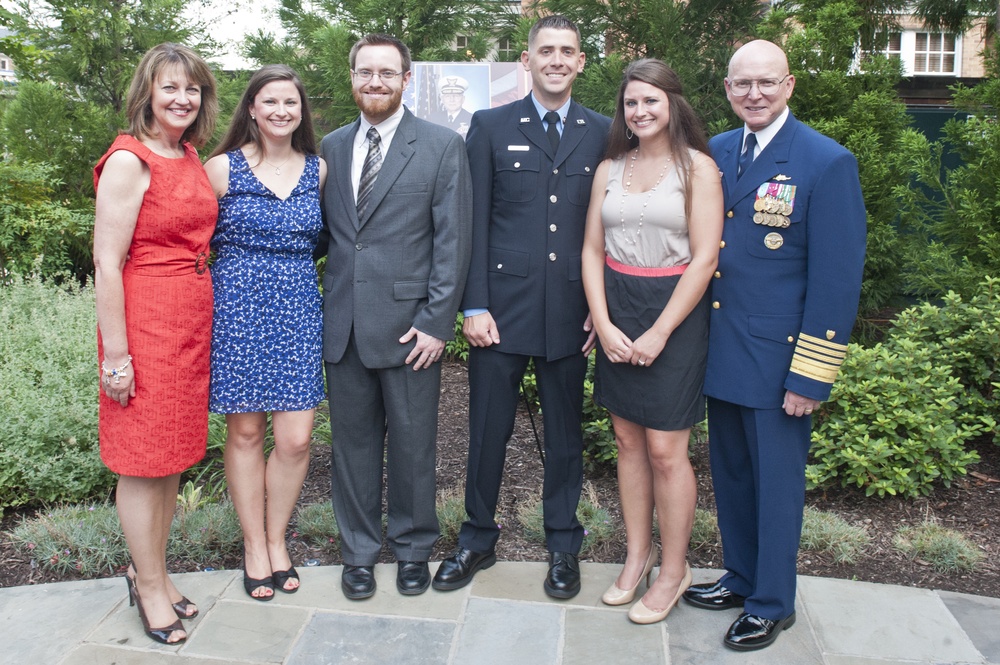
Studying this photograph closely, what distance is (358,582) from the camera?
318 cm

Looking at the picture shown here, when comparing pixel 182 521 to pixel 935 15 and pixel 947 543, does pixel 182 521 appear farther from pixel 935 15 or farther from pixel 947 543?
pixel 935 15

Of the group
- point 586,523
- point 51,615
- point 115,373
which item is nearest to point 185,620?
point 51,615

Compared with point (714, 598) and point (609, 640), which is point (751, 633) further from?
point (609, 640)

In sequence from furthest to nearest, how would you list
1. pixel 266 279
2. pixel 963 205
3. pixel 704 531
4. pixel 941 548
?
1. pixel 963 205
2. pixel 704 531
3. pixel 941 548
4. pixel 266 279

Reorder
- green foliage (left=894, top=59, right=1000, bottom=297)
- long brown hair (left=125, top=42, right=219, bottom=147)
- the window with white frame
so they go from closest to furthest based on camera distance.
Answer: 1. long brown hair (left=125, top=42, right=219, bottom=147)
2. green foliage (left=894, top=59, right=1000, bottom=297)
3. the window with white frame

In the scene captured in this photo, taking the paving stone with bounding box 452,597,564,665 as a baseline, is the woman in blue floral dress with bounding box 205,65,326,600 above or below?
above

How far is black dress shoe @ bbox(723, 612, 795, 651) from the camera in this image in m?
2.80

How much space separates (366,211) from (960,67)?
76.4ft

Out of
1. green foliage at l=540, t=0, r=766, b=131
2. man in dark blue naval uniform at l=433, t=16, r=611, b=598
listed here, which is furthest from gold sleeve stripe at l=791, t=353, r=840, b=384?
green foliage at l=540, t=0, r=766, b=131

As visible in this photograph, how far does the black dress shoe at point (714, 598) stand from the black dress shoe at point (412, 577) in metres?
0.99

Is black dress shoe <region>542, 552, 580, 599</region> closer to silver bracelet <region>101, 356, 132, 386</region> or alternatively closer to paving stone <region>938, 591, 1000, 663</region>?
paving stone <region>938, 591, 1000, 663</region>

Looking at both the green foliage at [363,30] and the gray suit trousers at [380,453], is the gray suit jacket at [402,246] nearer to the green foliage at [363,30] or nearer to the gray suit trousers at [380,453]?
the gray suit trousers at [380,453]

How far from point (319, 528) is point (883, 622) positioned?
2248 mm

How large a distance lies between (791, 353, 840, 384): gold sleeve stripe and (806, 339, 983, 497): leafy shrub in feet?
4.32
